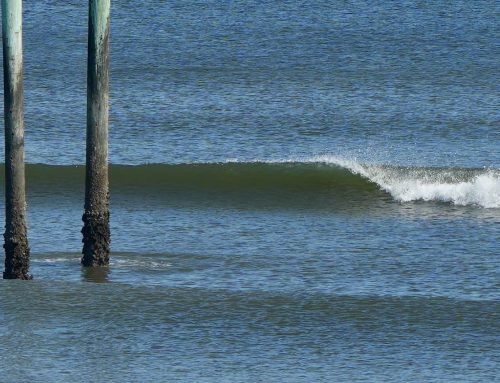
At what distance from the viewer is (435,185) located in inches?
868

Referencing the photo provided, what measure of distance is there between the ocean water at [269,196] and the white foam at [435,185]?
0.17 ft

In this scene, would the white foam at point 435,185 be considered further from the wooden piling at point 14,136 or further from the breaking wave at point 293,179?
the wooden piling at point 14,136

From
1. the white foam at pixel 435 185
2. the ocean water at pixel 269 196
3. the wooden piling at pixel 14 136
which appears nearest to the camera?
the ocean water at pixel 269 196

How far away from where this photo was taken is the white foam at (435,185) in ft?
70.2

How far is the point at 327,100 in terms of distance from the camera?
101 ft

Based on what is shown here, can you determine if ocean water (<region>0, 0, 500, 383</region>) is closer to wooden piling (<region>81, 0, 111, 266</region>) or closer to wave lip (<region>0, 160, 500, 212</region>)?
wave lip (<region>0, 160, 500, 212</region>)

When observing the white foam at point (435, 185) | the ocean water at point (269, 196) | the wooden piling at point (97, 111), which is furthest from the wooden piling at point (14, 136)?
the white foam at point (435, 185)

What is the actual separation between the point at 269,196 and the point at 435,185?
2.41 m

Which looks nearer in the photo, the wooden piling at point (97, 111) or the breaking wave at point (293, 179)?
the wooden piling at point (97, 111)

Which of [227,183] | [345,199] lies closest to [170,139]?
[227,183]

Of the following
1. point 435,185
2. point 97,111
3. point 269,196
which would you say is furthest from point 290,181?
point 97,111

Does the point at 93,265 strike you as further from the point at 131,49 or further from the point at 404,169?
the point at 131,49

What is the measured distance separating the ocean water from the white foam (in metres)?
0.05

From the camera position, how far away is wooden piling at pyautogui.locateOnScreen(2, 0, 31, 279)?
14.9 meters
